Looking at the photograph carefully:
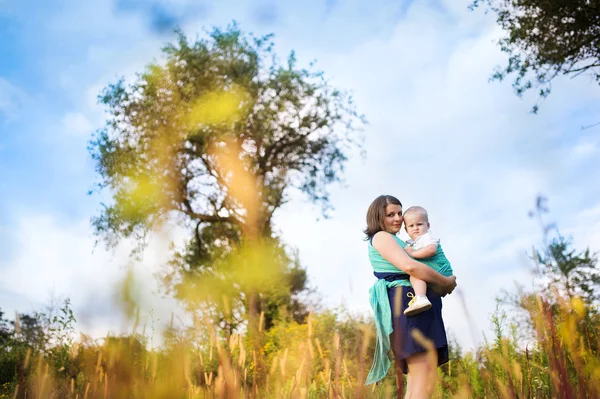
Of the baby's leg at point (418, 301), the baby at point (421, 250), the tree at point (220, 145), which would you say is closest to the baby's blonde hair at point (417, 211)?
the baby at point (421, 250)

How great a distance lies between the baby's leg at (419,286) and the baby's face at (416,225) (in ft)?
1.28

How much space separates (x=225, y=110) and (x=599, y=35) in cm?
1082

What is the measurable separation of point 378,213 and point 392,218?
87 mm

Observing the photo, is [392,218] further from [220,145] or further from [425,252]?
[220,145]

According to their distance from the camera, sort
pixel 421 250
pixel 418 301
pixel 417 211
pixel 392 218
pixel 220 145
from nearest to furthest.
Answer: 1. pixel 418 301
2. pixel 421 250
3. pixel 392 218
4. pixel 417 211
5. pixel 220 145

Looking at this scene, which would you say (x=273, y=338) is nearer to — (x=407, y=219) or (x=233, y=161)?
(x=233, y=161)

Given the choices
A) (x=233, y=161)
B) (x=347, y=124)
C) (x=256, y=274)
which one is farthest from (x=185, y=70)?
(x=256, y=274)

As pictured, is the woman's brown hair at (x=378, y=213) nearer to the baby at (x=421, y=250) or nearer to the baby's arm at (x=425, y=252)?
the baby at (x=421, y=250)

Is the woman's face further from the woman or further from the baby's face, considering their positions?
the baby's face

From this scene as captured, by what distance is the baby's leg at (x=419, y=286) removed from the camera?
2982mm

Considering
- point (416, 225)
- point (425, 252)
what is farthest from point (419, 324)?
point (416, 225)

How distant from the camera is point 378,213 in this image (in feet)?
10.9

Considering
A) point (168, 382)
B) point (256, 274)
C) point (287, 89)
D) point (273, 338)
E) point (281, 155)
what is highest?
point (287, 89)

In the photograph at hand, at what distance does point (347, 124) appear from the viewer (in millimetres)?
20219
